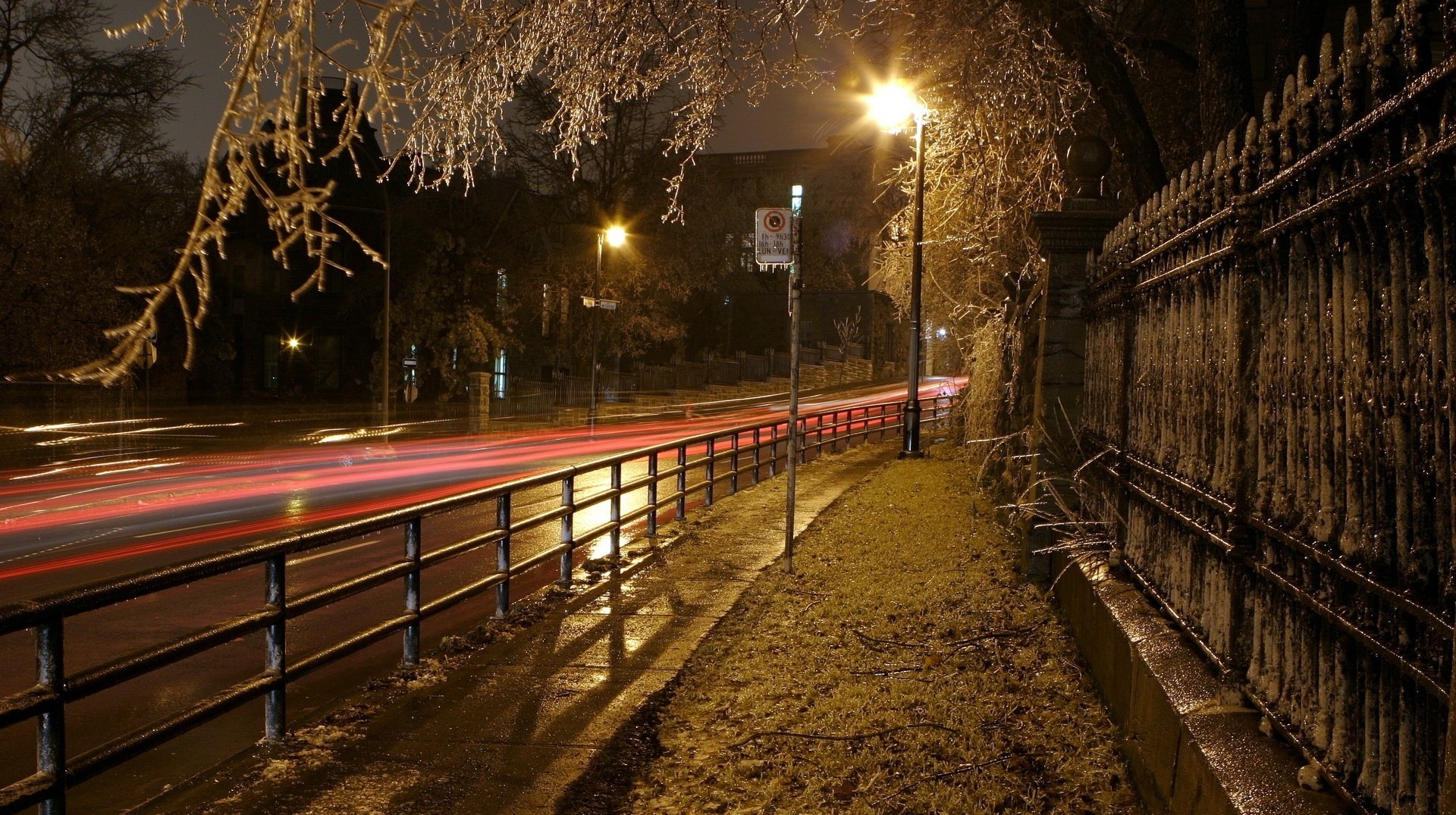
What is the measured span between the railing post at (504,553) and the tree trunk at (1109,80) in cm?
621

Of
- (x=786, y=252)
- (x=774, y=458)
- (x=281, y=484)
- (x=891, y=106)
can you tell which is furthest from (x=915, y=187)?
(x=281, y=484)

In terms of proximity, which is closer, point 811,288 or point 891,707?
point 891,707

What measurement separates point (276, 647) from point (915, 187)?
15.2m

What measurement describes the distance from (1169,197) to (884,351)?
74.5 metres

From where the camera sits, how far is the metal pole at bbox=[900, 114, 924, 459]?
58.6ft

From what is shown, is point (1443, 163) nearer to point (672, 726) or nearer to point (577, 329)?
point (672, 726)

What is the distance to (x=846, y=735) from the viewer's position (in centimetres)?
575

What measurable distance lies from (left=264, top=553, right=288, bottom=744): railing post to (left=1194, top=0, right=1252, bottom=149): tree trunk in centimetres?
762

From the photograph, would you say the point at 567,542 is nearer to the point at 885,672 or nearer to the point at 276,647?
the point at 885,672

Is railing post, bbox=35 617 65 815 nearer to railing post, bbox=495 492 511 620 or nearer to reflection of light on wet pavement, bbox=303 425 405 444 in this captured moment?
railing post, bbox=495 492 511 620

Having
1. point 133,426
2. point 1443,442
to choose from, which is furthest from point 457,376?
point 1443,442

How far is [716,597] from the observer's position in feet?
31.4

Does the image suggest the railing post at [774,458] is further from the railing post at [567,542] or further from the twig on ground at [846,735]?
the twig on ground at [846,735]

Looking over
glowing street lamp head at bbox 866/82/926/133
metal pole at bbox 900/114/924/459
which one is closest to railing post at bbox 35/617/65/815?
glowing street lamp head at bbox 866/82/926/133
